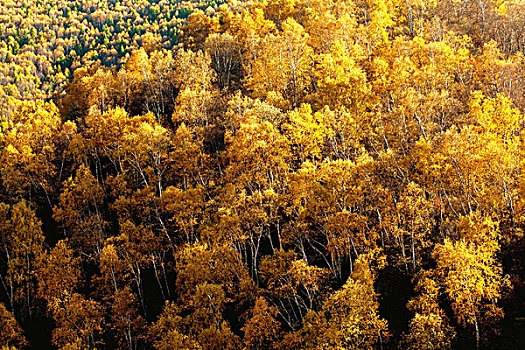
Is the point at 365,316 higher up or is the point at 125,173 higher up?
the point at 125,173

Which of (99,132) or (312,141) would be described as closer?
(312,141)

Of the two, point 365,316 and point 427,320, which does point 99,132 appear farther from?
point 427,320

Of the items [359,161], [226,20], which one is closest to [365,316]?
[359,161]

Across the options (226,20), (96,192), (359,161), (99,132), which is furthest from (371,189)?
(226,20)

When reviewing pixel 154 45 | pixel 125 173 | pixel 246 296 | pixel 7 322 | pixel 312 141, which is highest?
pixel 154 45

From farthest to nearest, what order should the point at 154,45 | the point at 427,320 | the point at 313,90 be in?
the point at 154,45
the point at 313,90
the point at 427,320

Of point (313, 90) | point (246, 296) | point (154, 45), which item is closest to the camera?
point (246, 296)
